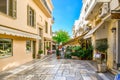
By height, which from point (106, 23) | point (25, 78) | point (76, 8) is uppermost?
point (76, 8)

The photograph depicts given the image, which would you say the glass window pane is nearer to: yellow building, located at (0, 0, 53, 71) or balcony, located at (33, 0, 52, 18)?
yellow building, located at (0, 0, 53, 71)

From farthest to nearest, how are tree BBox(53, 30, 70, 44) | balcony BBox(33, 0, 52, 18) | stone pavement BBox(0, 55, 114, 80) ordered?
1. tree BBox(53, 30, 70, 44)
2. balcony BBox(33, 0, 52, 18)
3. stone pavement BBox(0, 55, 114, 80)

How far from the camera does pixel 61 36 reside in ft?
239

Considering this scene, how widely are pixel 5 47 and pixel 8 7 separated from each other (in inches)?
118

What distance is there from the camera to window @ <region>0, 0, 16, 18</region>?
15.2 metres

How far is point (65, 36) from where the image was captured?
73562mm

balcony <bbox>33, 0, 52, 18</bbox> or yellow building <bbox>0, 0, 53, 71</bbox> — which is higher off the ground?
Answer: balcony <bbox>33, 0, 52, 18</bbox>

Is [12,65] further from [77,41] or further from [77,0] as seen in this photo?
[77,0]

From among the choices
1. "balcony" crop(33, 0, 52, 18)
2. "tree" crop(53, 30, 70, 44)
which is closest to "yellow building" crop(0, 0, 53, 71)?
"balcony" crop(33, 0, 52, 18)

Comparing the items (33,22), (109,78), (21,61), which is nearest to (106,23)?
(109,78)

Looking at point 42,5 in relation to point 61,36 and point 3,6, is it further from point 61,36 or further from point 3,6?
point 61,36

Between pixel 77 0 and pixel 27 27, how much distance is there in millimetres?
44100

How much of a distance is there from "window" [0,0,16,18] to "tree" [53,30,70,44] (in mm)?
53859

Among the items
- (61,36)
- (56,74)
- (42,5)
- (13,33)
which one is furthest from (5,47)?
(61,36)
